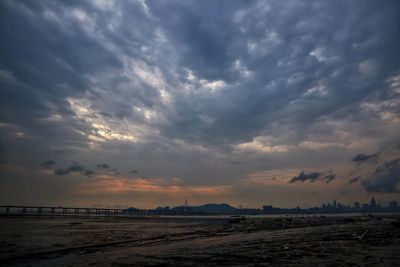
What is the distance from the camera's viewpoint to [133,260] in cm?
1695

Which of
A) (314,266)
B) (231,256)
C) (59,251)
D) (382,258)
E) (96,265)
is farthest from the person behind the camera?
(59,251)

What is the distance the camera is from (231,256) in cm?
1806

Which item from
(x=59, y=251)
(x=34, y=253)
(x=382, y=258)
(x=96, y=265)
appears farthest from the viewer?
(x=59, y=251)

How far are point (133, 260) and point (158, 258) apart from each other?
5.21 ft

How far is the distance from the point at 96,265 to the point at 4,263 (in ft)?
18.9

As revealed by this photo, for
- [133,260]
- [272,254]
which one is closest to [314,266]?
[272,254]

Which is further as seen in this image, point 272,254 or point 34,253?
point 34,253

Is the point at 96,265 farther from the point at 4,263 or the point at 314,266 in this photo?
the point at 314,266

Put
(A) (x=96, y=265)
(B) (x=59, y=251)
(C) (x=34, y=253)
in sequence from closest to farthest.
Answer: (A) (x=96, y=265)
(C) (x=34, y=253)
(B) (x=59, y=251)

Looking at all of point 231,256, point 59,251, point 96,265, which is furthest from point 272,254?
point 59,251

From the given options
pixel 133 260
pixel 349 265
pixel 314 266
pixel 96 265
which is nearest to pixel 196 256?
pixel 133 260

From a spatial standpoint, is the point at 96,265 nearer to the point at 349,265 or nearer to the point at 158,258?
the point at 158,258

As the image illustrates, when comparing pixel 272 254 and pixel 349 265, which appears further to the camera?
pixel 272 254

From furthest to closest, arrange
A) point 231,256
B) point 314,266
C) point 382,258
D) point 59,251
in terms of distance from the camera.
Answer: point 59,251 → point 231,256 → point 382,258 → point 314,266
